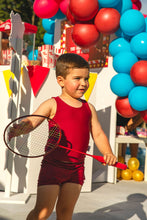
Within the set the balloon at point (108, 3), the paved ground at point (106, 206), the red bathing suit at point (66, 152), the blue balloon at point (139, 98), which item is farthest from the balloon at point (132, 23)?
the red bathing suit at point (66, 152)

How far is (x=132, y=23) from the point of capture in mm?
5098

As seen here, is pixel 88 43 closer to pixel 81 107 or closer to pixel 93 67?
pixel 93 67

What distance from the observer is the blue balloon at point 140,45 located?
495 cm

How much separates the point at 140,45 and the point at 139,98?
0.76m

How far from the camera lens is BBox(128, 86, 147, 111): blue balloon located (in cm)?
490

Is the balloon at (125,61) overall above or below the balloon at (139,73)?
above

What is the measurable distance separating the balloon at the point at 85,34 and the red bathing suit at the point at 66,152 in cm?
308

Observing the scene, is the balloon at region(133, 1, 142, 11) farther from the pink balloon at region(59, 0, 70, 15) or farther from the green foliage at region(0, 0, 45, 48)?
the green foliage at region(0, 0, 45, 48)

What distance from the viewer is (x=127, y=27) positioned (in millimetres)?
5168

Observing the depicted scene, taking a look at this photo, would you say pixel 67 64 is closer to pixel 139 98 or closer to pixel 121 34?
pixel 139 98

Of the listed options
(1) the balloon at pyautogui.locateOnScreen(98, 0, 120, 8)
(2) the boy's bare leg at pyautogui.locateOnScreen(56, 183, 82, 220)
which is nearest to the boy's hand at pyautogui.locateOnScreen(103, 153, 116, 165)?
(2) the boy's bare leg at pyautogui.locateOnScreen(56, 183, 82, 220)

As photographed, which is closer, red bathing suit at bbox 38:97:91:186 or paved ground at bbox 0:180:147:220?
red bathing suit at bbox 38:97:91:186

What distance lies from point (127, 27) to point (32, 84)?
1676mm

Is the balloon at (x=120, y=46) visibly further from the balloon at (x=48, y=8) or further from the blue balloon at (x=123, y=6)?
the balloon at (x=48, y=8)
